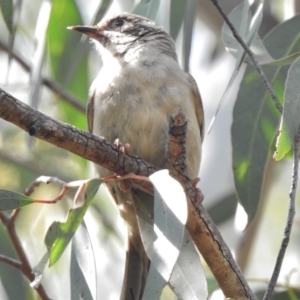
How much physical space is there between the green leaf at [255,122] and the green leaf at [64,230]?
0.96 metres

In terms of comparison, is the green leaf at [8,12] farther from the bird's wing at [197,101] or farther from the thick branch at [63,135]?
the bird's wing at [197,101]

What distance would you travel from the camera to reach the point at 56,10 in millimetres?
4742

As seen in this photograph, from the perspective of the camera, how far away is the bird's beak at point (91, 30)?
4651 millimetres

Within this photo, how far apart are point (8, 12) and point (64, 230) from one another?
1164mm

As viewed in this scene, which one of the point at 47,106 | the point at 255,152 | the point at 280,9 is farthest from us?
the point at 280,9

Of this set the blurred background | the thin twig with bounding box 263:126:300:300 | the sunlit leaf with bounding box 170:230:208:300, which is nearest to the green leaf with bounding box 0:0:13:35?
the blurred background

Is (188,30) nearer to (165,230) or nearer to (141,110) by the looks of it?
(141,110)

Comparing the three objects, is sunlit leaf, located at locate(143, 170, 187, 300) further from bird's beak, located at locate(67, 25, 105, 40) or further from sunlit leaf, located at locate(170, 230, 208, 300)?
bird's beak, located at locate(67, 25, 105, 40)

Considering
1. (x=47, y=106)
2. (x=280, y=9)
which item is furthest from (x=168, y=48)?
(x=280, y=9)

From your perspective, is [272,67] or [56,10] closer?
[272,67]

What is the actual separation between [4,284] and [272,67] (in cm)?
182

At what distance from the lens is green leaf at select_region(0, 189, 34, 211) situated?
3.14 meters

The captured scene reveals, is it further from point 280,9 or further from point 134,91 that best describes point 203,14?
point 134,91

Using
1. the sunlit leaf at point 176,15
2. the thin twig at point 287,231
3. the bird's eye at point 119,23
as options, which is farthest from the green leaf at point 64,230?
the bird's eye at point 119,23
